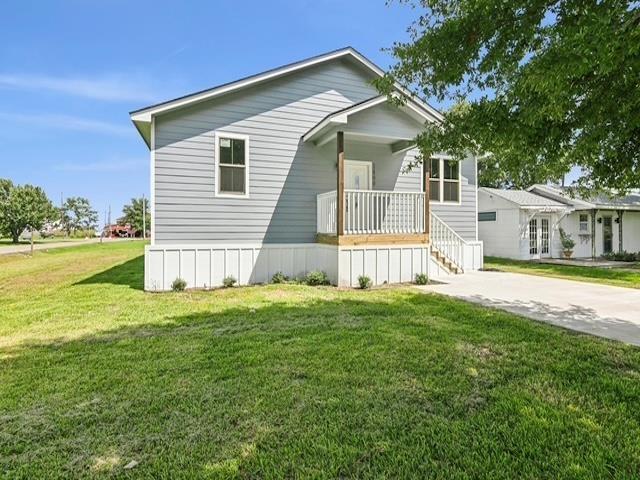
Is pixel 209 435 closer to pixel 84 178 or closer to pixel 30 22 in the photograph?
pixel 30 22

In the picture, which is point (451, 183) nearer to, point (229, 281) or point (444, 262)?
point (444, 262)

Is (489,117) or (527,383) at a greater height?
(489,117)

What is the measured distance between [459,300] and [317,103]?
7.04 metres

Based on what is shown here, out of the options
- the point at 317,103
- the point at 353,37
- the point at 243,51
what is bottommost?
the point at 317,103

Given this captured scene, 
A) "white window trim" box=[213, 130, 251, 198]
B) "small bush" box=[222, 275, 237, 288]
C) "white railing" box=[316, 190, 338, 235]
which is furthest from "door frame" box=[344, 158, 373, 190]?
"small bush" box=[222, 275, 237, 288]

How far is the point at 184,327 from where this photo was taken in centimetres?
560

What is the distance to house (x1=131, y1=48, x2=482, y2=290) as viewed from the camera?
30.4ft

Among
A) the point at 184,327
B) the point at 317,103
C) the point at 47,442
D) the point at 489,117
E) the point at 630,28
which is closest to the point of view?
the point at 47,442

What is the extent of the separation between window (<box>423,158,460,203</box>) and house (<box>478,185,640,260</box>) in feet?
23.7

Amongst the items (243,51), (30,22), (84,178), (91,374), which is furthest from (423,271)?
(84,178)

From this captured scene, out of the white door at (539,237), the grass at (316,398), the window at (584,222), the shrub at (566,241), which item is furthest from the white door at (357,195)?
the window at (584,222)

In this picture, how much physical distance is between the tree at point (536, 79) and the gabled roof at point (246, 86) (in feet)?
12.1

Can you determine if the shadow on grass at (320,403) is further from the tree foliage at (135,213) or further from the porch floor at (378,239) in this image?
the tree foliage at (135,213)

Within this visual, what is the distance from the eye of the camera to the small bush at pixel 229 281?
959 centimetres
